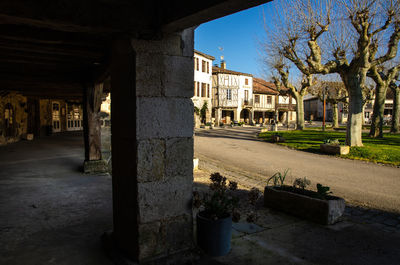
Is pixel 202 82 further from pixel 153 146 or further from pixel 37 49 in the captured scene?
pixel 153 146

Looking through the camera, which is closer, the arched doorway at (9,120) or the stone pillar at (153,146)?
the stone pillar at (153,146)

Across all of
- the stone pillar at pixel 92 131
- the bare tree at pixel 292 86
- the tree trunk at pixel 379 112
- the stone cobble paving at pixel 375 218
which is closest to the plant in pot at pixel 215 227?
the stone cobble paving at pixel 375 218

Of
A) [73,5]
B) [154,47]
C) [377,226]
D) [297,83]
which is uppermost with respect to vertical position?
[297,83]

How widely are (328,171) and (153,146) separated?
689cm

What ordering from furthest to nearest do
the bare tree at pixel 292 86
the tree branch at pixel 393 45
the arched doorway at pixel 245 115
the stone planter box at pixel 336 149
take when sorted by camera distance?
the arched doorway at pixel 245 115 < the bare tree at pixel 292 86 < the tree branch at pixel 393 45 < the stone planter box at pixel 336 149

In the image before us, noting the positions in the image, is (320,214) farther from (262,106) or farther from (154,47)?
(262,106)

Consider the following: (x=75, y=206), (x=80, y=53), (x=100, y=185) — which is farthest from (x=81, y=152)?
(x=80, y=53)

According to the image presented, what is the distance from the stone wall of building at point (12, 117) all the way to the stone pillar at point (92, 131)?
6747 millimetres

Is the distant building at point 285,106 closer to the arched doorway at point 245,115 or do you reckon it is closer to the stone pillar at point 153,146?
the arched doorway at point 245,115

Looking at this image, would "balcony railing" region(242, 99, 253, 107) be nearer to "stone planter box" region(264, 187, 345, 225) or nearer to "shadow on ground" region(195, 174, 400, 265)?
"stone planter box" region(264, 187, 345, 225)

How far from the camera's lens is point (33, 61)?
456cm

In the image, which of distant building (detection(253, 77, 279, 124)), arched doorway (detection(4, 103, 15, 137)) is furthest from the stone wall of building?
distant building (detection(253, 77, 279, 124))

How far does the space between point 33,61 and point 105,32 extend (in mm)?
2805

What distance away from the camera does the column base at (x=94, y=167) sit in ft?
23.1
